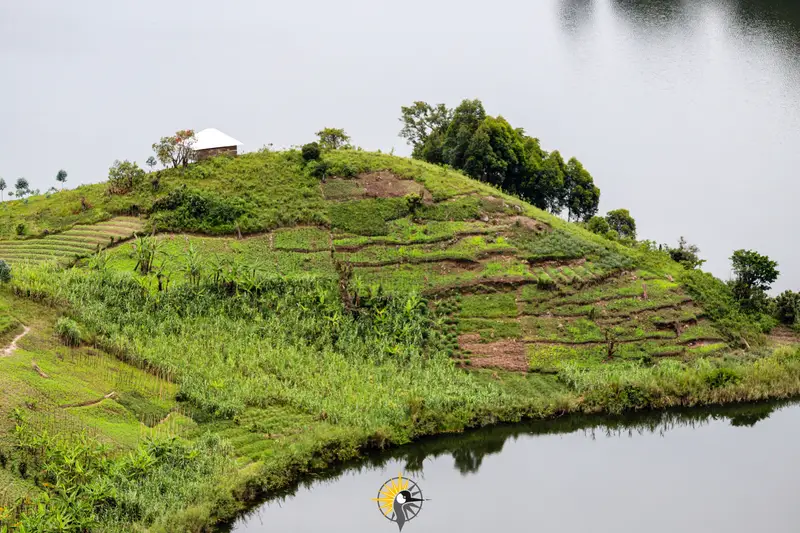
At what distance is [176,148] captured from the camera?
46469 mm

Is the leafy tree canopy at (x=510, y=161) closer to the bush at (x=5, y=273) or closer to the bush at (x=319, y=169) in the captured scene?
the bush at (x=319, y=169)

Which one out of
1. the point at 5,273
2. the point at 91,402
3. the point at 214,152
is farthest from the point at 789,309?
the point at 5,273

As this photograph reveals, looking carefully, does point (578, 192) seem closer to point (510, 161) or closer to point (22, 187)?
point (510, 161)

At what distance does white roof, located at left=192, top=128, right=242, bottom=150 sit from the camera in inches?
1891

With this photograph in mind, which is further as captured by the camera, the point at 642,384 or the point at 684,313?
the point at 684,313

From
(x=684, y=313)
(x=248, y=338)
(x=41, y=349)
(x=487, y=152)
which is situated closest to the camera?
(x=41, y=349)

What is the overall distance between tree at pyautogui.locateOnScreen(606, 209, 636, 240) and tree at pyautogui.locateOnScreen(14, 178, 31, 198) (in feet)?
96.4

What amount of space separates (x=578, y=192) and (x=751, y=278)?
40.2ft

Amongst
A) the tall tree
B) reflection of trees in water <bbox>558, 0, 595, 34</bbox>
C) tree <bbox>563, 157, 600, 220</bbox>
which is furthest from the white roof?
reflection of trees in water <bbox>558, 0, 595, 34</bbox>

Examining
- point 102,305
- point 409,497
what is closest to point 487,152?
point 102,305

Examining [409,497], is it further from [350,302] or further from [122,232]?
[122,232]

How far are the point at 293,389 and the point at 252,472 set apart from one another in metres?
5.22

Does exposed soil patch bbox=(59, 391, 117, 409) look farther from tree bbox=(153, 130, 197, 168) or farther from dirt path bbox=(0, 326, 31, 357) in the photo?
tree bbox=(153, 130, 197, 168)

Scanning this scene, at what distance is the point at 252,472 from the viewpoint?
28.9 metres
